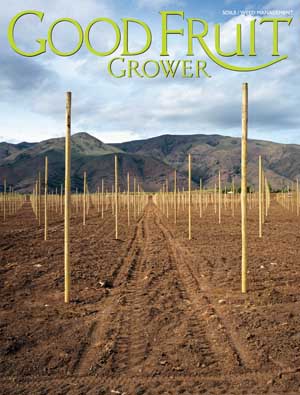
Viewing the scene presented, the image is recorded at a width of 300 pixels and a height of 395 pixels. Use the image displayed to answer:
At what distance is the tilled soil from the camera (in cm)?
441

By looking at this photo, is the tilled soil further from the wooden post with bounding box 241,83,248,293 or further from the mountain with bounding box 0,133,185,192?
the mountain with bounding box 0,133,185,192

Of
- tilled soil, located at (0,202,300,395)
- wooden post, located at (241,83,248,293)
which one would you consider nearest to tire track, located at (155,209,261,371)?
tilled soil, located at (0,202,300,395)

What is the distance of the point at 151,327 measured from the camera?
610 cm

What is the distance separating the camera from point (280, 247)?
48.0 ft

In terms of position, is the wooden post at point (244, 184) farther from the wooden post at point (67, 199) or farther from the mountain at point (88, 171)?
the mountain at point (88, 171)

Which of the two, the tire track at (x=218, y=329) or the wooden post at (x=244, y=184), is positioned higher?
the wooden post at (x=244, y=184)

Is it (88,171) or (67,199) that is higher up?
(88,171)

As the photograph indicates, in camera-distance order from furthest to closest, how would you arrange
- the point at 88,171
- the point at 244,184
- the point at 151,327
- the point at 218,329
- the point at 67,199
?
the point at 88,171
the point at 244,184
the point at 67,199
the point at 151,327
the point at 218,329

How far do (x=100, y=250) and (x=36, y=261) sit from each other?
8.98 ft

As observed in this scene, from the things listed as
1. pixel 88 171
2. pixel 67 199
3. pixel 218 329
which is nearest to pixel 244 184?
pixel 218 329

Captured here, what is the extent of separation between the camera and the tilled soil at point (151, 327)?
14.5 feet

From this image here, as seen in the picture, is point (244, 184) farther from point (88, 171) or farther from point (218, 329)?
point (88, 171)

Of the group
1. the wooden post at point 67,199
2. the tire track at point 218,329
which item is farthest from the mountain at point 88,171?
the wooden post at point 67,199

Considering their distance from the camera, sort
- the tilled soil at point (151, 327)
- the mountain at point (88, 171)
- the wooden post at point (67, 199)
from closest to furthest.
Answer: the tilled soil at point (151, 327)
the wooden post at point (67, 199)
the mountain at point (88, 171)
